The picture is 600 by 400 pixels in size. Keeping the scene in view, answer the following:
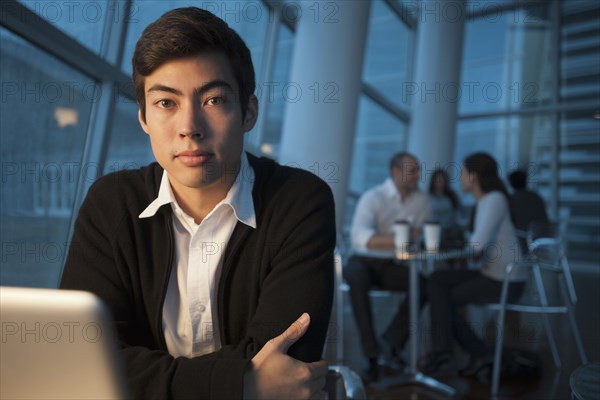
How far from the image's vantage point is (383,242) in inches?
109

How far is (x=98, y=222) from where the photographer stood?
3.50ft

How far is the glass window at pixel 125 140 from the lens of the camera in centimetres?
236

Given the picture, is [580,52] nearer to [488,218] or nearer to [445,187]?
[445,187]

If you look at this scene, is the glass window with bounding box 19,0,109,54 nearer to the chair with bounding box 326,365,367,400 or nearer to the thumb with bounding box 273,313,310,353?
the thumb with bounding box 273,313,310,353

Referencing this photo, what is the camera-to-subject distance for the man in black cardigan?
0.98 m

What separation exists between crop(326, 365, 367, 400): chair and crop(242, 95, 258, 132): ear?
0.58m

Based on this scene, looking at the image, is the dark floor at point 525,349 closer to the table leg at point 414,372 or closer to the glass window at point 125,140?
the table leg at point 414,372

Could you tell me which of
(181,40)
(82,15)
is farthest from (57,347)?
(82,15)

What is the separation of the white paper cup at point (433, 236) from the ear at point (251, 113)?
5.42 feet

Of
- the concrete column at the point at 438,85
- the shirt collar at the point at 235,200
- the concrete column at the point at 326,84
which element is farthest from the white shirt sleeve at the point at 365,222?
the concrete column at the point at 438,85

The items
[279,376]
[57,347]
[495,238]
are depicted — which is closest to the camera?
[57,347]

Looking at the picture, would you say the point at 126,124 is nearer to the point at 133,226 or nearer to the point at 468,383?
the point at 133,226

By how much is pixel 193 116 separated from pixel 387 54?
5.82 metres

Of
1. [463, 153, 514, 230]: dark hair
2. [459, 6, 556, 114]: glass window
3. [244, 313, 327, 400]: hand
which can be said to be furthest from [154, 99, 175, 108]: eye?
[459, 6, 556, 114]: glass window
